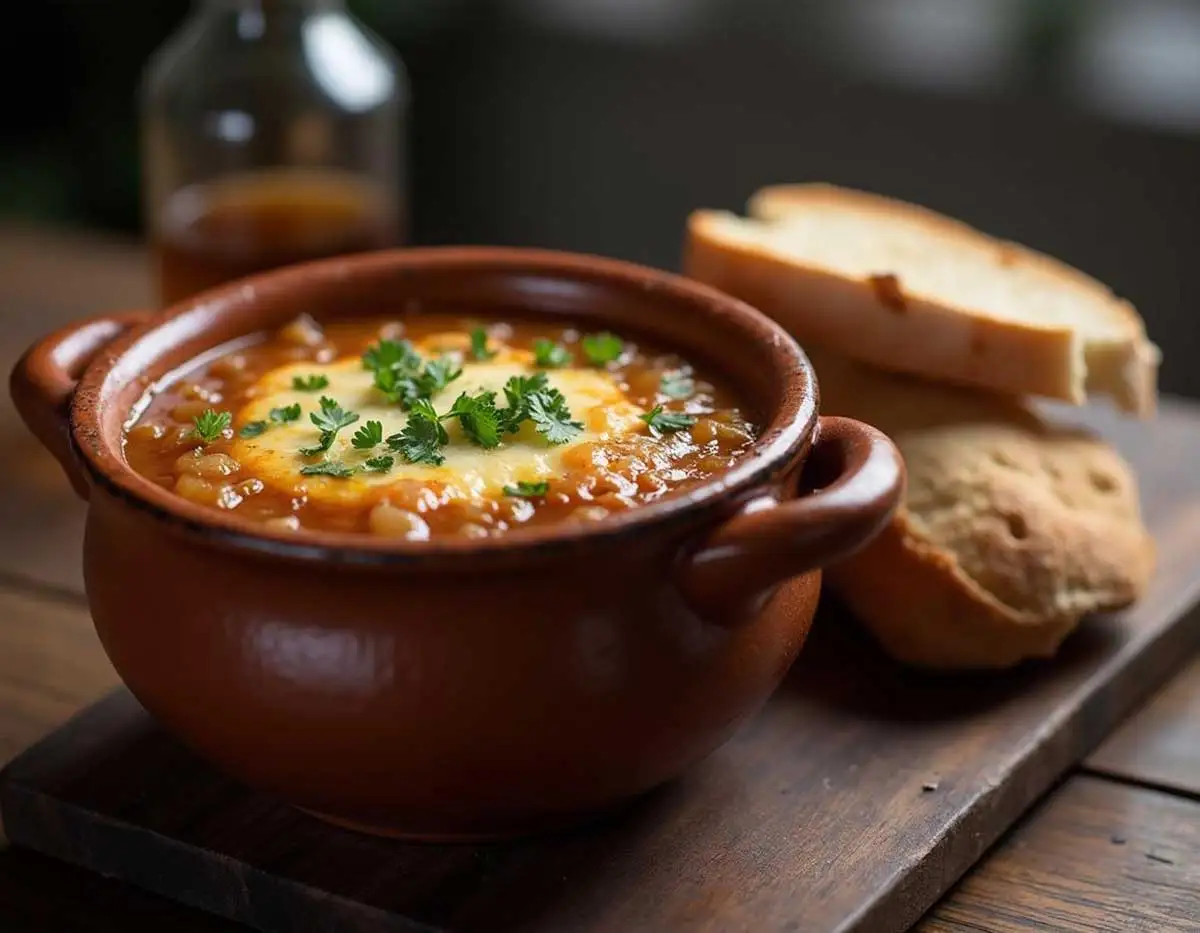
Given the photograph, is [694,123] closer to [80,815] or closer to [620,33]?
[620,33]

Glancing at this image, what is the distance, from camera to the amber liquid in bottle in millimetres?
2941

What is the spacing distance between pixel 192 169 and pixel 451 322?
41.0 inches

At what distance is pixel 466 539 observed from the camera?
4.96 ft

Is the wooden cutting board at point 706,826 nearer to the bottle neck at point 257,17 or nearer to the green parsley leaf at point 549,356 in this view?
the green parsley leaf at point 549,356

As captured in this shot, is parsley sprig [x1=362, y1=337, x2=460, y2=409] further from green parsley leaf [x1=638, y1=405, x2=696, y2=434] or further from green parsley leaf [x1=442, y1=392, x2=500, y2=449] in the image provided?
green parsley leaf [x1=638, y1=405, x2=696, y2=434]

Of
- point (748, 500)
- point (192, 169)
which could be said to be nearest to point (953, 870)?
point (748, 500)

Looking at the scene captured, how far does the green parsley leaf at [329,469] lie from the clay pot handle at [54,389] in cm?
25

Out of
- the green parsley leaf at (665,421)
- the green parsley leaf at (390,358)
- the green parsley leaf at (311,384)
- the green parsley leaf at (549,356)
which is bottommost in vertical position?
the green parsley leaf at (311,384)

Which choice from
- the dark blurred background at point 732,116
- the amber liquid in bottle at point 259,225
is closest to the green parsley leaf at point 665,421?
the amber liquid in bottle at point 259,225

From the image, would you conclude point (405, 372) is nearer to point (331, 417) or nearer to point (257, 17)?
point (331, 417)

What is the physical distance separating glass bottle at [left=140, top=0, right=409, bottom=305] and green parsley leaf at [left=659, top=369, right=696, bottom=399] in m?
1.11

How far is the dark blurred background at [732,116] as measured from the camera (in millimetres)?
4434

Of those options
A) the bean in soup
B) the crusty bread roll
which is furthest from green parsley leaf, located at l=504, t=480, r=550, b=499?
the crusty bread roll

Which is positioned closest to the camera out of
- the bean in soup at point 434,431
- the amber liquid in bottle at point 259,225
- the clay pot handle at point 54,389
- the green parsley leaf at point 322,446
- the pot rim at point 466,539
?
the pot rim at point 466,539
